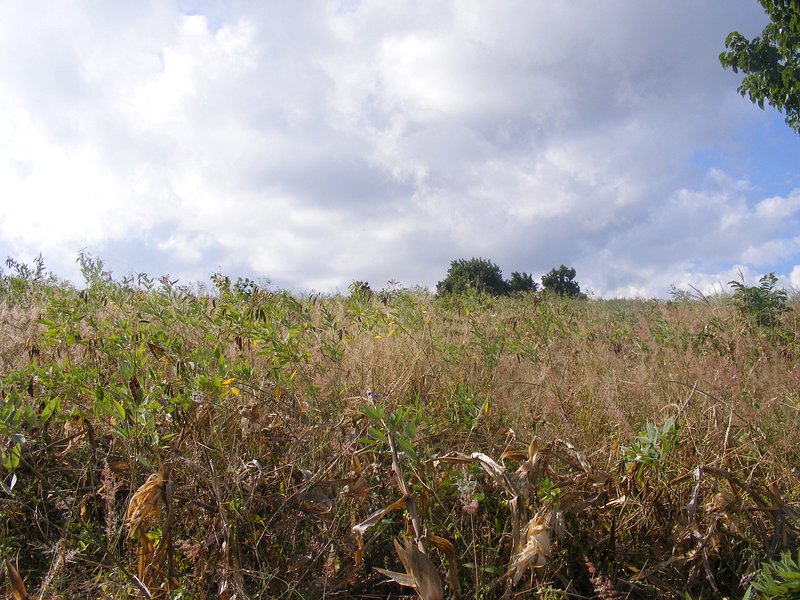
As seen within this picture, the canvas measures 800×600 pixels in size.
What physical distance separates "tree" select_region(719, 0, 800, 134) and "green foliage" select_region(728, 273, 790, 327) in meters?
5.38

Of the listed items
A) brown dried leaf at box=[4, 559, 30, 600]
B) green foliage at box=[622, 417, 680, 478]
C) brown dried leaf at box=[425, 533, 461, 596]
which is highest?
green foliage at box=[622, 417, 680, 478]

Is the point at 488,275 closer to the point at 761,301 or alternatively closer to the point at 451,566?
the point at 761,301

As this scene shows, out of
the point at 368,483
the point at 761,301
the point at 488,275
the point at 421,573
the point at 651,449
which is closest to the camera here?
the point at 421,573

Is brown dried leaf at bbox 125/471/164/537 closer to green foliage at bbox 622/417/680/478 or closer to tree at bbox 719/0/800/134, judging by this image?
green foliage at bbox 622/417/680/478

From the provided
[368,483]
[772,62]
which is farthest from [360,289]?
→ [772,62]

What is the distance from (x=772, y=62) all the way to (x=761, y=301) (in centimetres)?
675

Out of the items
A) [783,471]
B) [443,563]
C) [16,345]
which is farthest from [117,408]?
[783,471]

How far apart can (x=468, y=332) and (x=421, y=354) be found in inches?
41.2

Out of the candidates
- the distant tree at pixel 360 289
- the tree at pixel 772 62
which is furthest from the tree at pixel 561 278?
the distant tree at pixel 360 289

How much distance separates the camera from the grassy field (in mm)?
2100

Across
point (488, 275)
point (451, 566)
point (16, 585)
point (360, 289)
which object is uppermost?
point (488, 275)

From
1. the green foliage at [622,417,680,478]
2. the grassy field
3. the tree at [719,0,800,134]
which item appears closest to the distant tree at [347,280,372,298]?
the grassy field

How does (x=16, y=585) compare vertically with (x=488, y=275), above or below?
below

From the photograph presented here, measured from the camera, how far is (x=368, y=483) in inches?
93.5
